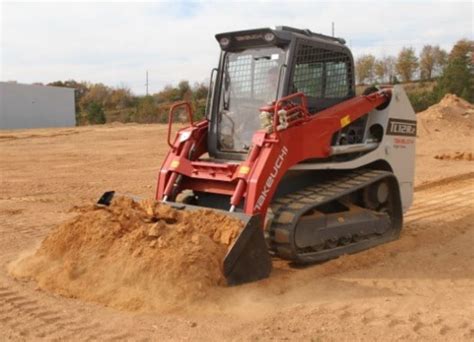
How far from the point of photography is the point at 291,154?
6.01m

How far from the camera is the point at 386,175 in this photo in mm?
7242

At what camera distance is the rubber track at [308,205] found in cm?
567

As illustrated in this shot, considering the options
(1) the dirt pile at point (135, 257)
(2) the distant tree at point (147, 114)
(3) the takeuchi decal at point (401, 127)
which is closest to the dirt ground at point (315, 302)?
(1) the dirt pile at point (135, 257)

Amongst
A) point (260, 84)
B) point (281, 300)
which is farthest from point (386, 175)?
point (281, 300)

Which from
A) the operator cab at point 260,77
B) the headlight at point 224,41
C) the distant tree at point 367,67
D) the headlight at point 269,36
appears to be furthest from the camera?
the distant tree at point 367,67

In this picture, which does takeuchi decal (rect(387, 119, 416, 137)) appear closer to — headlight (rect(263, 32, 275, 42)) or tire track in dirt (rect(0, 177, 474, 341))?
headlight (rect(263, 32, 275, 42))

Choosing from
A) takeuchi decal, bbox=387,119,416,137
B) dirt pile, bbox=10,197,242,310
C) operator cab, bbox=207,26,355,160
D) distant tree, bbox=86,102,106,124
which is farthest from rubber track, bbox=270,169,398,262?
distant tree, bbox=86,102,106,124

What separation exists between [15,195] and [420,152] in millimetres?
13619

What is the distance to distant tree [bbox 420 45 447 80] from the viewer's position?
57.7 meters

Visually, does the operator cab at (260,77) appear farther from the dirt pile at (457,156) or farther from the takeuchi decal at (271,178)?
the dirt pile at (457,156)

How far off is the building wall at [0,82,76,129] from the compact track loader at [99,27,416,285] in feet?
128

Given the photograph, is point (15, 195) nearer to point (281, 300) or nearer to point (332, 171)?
point (332, 171)

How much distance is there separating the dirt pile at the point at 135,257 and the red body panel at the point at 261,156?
0.47 m

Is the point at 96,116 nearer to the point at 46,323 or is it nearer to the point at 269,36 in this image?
the point at 269,36
